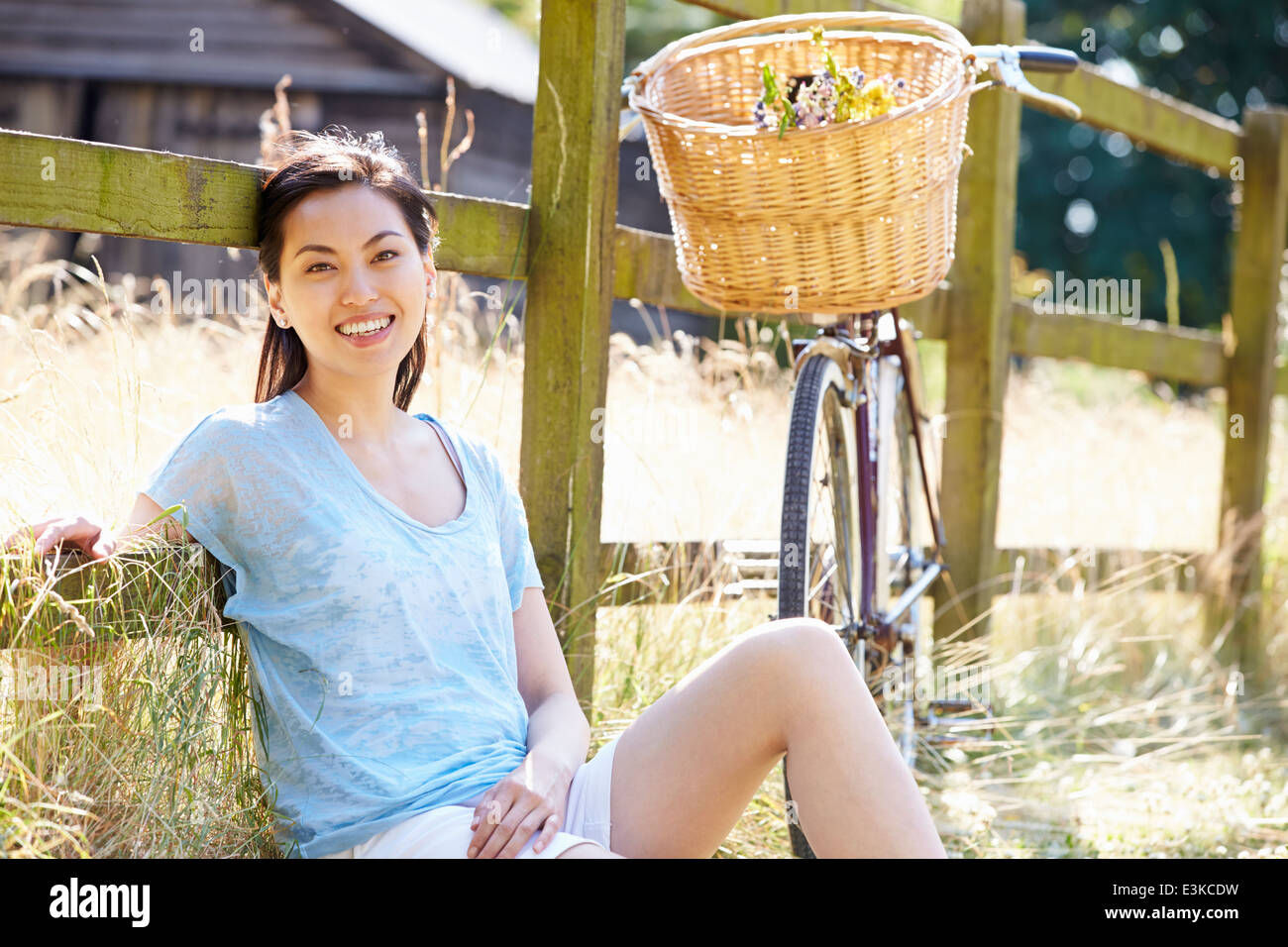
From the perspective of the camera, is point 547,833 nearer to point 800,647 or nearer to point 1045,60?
point 800,647

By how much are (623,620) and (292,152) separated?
1.22m

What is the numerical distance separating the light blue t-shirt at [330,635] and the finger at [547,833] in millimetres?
105

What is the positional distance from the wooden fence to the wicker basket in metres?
0.17

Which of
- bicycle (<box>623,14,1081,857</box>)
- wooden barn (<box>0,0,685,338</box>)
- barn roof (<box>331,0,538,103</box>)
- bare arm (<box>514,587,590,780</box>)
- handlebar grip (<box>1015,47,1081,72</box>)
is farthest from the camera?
wooden barn (<box>0,0,685,338</box>)

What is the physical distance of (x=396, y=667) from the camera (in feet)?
5.71

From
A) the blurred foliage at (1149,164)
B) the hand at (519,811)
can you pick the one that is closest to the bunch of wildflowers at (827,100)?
the hand at (519,811)

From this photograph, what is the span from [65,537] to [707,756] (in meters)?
0.85

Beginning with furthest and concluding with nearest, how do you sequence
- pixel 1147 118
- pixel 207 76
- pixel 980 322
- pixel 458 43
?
pixel 458 43, pixel 207 76, pixel 1147 118, pixel 980 322

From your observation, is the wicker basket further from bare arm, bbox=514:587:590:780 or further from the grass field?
bare arm, bbox=514:587:590:780

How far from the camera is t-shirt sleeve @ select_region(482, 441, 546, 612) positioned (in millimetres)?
2016

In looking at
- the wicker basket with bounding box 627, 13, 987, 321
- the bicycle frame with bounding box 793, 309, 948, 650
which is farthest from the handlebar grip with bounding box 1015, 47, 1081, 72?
the bicycle frame with bounding box 793, 309, 948, 650

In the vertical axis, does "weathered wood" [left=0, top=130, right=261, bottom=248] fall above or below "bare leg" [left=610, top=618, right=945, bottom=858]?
above

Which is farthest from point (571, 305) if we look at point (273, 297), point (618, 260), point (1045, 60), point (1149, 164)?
point (1149, 164)
